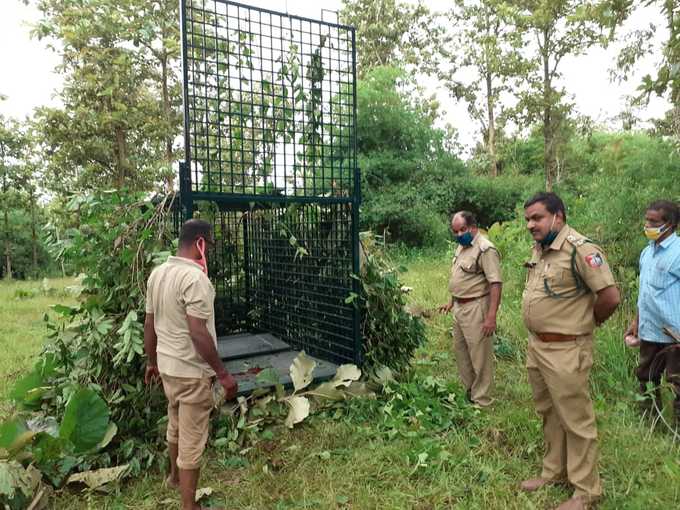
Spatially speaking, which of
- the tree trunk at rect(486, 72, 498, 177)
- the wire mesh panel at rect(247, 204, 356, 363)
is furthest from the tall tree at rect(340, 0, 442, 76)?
the wire mesh panel at rect(247, 204, 356, 363)

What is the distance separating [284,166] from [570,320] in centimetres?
219

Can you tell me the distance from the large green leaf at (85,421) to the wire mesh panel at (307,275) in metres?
1.72

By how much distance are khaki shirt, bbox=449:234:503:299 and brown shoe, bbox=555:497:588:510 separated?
1626mm

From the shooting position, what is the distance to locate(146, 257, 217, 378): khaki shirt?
2.48 meters

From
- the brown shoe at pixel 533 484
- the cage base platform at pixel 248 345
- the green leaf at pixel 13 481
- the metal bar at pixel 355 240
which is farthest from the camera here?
the cage base platform at pixel 248 345

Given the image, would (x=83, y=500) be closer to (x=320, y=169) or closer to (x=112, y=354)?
(x=112, y=354)

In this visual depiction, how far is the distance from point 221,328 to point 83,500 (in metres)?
2.52

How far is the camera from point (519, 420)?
11.2 ft

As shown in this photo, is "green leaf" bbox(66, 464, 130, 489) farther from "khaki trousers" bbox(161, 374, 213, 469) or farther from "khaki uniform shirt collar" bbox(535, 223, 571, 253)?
"khaki uniform shirt collar" bbox(535, 223, 571, 253)

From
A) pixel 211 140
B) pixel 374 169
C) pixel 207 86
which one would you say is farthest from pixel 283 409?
pixel 374 169

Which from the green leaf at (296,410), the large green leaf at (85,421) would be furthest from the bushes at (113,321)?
the green leaf at (296,410)

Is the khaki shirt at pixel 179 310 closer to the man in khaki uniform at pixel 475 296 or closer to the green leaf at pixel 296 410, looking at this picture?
the green leaf at pixel 296 410

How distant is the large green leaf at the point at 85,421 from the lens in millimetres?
2777

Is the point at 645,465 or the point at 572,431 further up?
the point at 572,431
